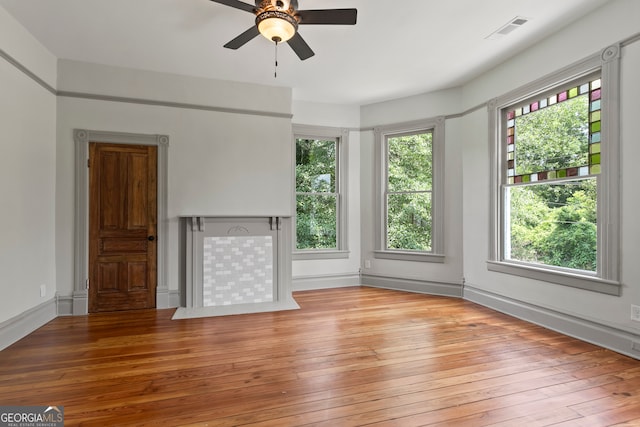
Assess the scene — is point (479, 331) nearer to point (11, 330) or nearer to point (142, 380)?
point (142, 380)

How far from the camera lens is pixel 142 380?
7.72 feet

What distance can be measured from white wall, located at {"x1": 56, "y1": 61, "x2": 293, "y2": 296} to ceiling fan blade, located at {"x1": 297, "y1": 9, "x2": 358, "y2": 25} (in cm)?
217

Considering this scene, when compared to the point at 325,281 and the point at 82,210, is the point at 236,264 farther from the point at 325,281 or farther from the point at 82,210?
the point at 82,210

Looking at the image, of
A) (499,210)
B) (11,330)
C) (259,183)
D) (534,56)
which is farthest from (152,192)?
(534,56)

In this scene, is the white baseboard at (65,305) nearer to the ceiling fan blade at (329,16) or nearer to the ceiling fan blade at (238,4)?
the ceiling fan blade at (238,4)

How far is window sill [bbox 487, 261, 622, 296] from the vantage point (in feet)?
9.50

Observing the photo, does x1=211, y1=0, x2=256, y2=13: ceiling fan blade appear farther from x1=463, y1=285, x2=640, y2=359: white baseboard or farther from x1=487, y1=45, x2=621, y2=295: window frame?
x1=463, y1=285, x2=640, y2=359: white baseboard

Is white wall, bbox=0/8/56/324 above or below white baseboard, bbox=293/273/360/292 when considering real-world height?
above

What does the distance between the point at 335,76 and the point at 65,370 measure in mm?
4107

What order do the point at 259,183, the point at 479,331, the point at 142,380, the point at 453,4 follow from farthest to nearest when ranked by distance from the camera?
the point at 259,183 < the point at 479,331 < the point at 453,4 < the point at 142,380

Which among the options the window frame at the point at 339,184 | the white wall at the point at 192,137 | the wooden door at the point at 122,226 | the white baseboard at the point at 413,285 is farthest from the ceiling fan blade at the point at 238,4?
the white baseboard at the point at 413,285

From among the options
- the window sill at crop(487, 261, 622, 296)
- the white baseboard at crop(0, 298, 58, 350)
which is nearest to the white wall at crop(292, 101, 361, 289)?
the window sill at crop(487, 261, 622, 296)

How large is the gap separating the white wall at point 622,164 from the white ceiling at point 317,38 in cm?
16

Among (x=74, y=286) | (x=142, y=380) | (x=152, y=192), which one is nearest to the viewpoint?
(x=142, y=380)
